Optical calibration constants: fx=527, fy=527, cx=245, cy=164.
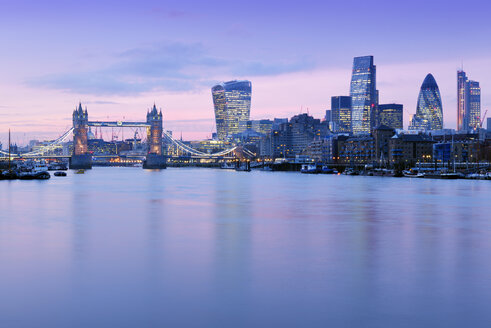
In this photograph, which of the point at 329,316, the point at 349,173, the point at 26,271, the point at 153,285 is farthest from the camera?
the point at 349,173

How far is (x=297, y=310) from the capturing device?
10.7 metres

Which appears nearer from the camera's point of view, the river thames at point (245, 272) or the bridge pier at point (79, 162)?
the river thames at point (245, 272)

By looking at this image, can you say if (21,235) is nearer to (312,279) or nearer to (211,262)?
(211,262)

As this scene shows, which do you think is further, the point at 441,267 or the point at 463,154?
the point at 463,154

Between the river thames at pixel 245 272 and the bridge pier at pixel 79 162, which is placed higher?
the bridge pier at pixel 79 162

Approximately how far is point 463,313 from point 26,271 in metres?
11.4

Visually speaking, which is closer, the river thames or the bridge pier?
the river thames

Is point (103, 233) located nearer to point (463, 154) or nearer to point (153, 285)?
point (153, 285)

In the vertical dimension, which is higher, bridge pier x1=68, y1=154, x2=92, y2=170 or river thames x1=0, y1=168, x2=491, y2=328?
bridge pier x1=68, y1=154, x2=92, y2=170

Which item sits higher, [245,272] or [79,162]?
[79,162]

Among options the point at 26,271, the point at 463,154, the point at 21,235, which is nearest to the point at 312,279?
the point at 26,271

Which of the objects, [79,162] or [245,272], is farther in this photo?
[79,162]

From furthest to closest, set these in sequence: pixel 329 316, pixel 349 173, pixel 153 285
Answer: pixel 349 173 → pixel 153 285 → pixel 329 316

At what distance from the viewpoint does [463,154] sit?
167875 millimetres
